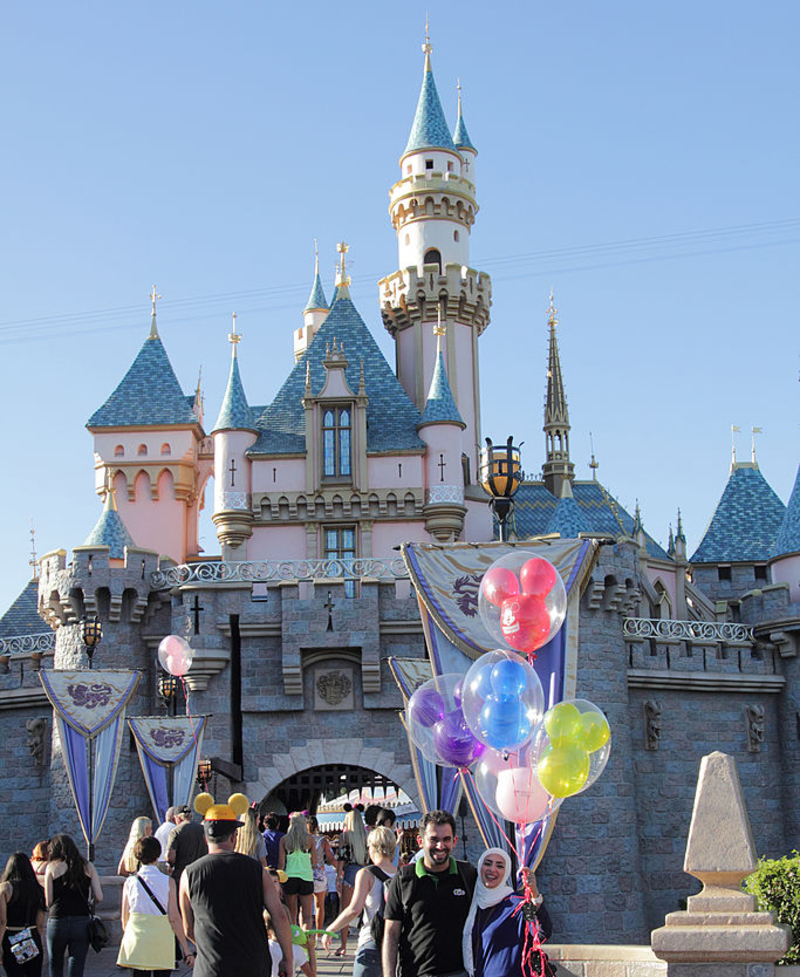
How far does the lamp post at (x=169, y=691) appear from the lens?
73.0ft

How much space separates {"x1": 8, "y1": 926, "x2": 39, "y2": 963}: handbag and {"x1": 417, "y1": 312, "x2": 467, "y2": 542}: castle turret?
61.8 ft

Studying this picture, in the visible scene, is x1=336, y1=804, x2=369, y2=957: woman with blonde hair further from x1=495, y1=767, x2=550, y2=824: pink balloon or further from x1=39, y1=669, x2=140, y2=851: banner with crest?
x1=495, y1=767, x2=550, y2=824: pink balloon

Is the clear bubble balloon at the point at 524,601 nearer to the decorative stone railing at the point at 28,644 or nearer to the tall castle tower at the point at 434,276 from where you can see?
the decorative stone railing at the point at 28,644

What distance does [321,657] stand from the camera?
75.9 ft

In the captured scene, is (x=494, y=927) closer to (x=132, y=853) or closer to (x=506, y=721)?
(x=506, y=721)

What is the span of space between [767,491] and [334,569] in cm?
1588

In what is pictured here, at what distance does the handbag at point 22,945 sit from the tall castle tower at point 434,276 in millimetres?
22595

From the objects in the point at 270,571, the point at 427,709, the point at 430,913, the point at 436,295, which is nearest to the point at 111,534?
the point at 270,571

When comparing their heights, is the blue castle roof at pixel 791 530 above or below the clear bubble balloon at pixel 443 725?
above

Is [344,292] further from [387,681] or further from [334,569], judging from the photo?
[387,681]

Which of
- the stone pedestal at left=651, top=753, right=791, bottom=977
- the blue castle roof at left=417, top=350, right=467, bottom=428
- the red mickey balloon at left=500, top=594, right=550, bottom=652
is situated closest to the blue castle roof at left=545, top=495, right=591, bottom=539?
the blue castle roof at left=417, top=350, right=467, bottom=428

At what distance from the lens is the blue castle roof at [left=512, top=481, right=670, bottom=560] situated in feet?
116

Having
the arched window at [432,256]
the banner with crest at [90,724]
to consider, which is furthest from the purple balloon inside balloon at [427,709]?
the arched window at [432,256]

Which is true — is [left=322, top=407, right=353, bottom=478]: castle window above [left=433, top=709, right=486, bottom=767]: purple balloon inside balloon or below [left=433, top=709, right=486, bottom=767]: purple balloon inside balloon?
above
